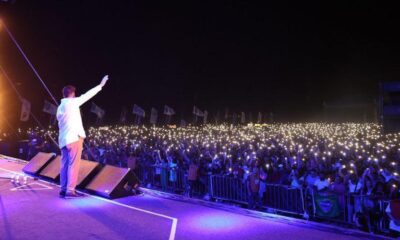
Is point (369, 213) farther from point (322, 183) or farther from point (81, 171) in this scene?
point (81, 171)

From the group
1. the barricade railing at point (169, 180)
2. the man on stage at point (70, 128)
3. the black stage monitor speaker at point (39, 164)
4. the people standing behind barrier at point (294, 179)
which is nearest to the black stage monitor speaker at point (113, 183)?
the man on stage at point (70, 128)

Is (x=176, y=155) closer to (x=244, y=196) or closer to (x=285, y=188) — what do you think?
(x=244, y=196)

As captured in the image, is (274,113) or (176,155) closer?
(176,155)

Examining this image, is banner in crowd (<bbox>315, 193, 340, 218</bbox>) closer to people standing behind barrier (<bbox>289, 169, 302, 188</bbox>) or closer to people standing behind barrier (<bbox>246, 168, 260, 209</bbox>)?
people standing behind barrier (<bbox>289, 169, 302, 188</bbox>)

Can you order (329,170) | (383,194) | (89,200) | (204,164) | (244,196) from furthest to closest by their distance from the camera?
1. (204,164)
2. (329,170)
3. (244,196)
4. (383,194)
5. (89,200)

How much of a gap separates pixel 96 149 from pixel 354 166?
10.9 m

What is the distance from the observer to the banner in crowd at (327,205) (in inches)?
309

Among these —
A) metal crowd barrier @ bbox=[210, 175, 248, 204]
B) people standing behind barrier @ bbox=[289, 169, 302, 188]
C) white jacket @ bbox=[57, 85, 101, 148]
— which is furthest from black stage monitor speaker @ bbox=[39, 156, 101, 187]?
people standing behind barrier @ bbox=[289, 169, 302, 188]

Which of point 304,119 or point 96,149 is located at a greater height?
point 304,119

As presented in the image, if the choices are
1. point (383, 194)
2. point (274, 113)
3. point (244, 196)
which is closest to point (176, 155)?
point (244, 196)

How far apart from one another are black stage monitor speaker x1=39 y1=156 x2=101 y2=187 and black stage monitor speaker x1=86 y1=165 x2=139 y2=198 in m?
0.20

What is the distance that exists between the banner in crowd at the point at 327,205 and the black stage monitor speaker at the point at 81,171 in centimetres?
502

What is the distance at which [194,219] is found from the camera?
4359 mm

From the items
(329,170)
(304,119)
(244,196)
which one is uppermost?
(304,119)
